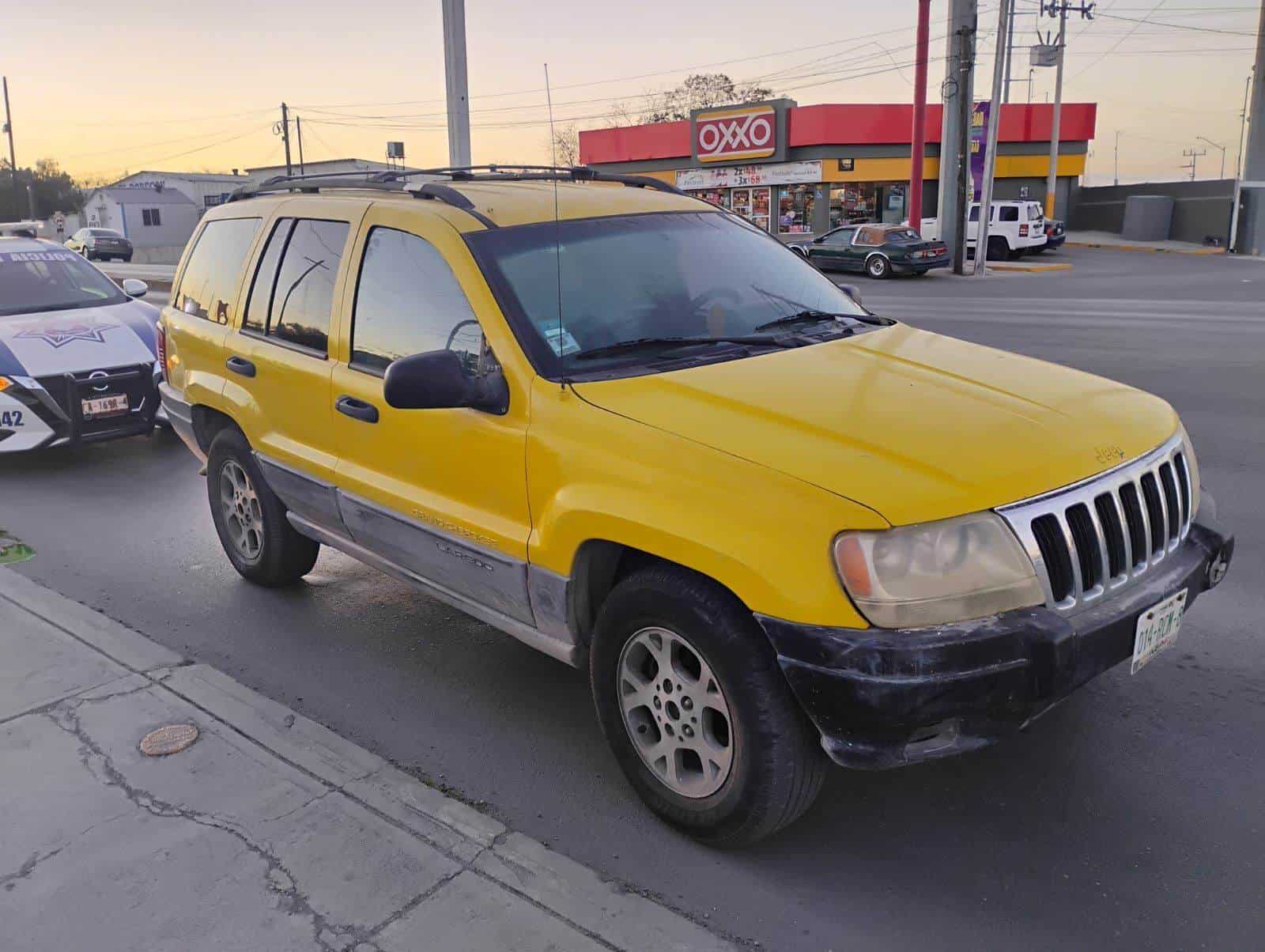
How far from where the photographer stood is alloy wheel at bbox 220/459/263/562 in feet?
17.0

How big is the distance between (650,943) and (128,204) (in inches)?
3134

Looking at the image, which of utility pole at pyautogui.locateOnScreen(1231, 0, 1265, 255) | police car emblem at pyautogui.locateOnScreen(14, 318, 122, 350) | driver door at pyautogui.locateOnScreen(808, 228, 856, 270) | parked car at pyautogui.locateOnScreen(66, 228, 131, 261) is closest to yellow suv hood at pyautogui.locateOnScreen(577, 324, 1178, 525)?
police car emblem at pyautogui.locateOnScreen(14, 318, 122, 350)

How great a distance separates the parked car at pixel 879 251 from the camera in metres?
27.1

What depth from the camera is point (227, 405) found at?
5.00m

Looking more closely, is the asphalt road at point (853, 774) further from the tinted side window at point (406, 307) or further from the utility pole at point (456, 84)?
the utility pole at point (456, 84)

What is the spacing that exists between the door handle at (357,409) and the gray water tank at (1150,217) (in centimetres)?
4321

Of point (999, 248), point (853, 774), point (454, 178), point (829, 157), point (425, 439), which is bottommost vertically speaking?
point (853, 774)

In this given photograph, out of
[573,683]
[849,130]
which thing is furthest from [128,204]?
[573,683]

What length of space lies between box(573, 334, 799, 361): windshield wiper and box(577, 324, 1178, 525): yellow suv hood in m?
0.12

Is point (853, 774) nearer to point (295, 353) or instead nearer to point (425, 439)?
point (425, 439)

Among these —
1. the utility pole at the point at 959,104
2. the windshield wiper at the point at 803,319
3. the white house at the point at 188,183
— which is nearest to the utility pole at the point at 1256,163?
the utility pole at the point at 959,104

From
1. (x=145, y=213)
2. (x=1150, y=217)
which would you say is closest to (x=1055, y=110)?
(x=1150, y=217)

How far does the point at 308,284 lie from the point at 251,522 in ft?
4.71

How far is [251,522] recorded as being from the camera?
528cm
